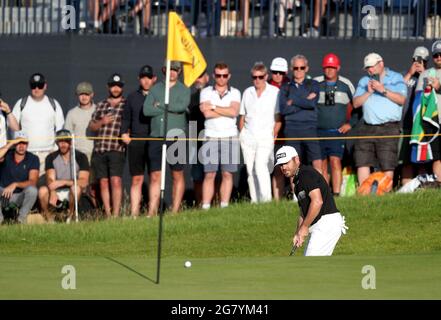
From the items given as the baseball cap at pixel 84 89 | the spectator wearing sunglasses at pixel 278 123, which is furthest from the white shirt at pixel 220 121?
the baseball cap at pixel 84 89

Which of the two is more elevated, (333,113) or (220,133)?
(333,113)

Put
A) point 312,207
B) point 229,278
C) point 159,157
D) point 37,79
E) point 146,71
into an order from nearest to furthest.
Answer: point 229,278, point 312,207, point 159,157, point 146,71, point 37,79

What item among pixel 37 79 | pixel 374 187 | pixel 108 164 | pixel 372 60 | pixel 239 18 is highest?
pixel 239 18

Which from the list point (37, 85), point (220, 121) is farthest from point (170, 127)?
point (37, 85)

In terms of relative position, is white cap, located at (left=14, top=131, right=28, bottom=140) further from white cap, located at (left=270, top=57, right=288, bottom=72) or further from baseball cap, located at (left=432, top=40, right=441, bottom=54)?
baseball cap, located at (left=432, top=40, right=441, bottom=54)

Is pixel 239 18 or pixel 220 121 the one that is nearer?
pixel 220 121

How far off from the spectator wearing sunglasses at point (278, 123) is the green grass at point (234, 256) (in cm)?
73

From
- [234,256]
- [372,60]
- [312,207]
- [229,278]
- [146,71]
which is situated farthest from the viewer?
[146,71]

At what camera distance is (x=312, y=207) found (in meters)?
16.3

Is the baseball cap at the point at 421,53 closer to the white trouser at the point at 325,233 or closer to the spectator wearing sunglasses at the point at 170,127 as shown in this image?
the spectator wearing sunglasses at the point at 170,127

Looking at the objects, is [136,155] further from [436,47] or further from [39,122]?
[436,47]

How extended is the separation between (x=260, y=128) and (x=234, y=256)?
9.66 ft
